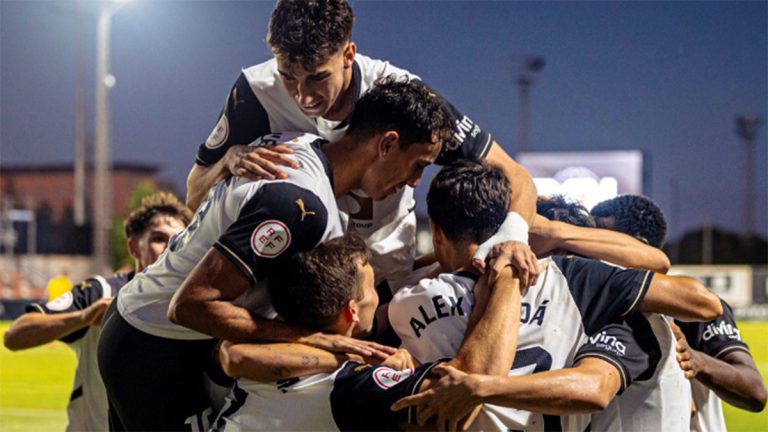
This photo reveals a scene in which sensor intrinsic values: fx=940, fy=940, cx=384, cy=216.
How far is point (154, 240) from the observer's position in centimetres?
530

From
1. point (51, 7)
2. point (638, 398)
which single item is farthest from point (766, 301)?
point (638, 398)

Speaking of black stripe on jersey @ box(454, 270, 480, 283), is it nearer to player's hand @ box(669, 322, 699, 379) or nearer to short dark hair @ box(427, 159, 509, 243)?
short dark hair @ box(427, 159, 509, 243)

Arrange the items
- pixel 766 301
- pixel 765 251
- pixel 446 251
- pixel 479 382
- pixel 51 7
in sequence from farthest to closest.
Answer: pixel 765 251 < pixel 51 7 < pixel 766 301 < pixel 446 251 < pixel 479 382

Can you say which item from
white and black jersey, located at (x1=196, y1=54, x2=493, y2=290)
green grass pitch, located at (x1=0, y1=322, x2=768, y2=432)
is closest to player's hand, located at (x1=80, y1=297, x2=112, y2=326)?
white and black jersey, located at (x1=196, y1=54, x2=493, y2=290)

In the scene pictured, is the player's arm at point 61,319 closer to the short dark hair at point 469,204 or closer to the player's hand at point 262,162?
the player's hand at point 262,162

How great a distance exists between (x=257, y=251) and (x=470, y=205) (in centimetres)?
72

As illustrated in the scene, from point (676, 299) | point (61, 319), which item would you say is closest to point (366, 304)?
point (676, 299)

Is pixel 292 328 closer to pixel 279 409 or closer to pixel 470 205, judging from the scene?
pixel 279 409

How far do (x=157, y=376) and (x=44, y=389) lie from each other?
12007 mm

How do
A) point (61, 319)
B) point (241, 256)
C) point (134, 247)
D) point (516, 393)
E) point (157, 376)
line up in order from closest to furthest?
point (516, 393)
point (241, 256)
point (157, 376)
point (61, 319)
point (134, 247)

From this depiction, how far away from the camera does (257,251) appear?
2.87 meters

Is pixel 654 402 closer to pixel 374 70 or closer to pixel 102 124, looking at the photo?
pixel 374 70

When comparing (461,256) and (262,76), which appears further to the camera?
(262,76)

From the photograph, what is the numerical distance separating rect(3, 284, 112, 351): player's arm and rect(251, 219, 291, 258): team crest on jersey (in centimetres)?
258
